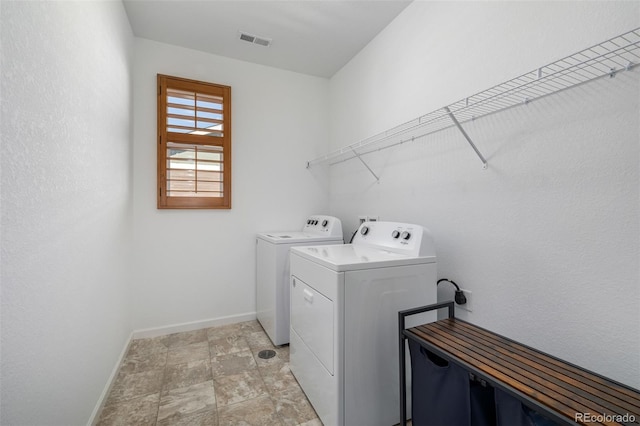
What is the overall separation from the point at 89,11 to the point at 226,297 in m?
2.35

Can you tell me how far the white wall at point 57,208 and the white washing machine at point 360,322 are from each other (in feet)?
3.62

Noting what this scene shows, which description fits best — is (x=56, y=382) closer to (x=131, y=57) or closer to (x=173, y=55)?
(x=131, y=57)

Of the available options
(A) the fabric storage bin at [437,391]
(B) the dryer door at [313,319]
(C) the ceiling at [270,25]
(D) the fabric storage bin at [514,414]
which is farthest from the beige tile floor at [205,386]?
(C) the ceiling at [270,25]

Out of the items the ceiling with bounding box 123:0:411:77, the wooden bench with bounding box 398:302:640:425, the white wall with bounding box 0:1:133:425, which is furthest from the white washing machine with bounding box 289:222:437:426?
the ceiling with bounding box 123:0:411:77

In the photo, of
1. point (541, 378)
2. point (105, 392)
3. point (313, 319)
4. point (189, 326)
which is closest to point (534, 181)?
point (541, 378)

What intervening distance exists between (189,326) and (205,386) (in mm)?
972

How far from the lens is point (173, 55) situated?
263 centimetres

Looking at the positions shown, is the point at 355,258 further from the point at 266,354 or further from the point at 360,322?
the point at 266,354

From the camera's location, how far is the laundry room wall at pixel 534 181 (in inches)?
42.2

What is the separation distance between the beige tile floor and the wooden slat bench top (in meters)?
0.91

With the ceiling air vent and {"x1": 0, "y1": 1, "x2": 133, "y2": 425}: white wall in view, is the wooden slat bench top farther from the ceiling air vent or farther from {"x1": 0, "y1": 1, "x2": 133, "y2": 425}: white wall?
the ceiling air vent

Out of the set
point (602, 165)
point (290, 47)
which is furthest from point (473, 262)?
point (290, 47)

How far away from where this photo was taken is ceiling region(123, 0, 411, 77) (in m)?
2.11

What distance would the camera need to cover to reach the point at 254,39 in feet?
8.31
